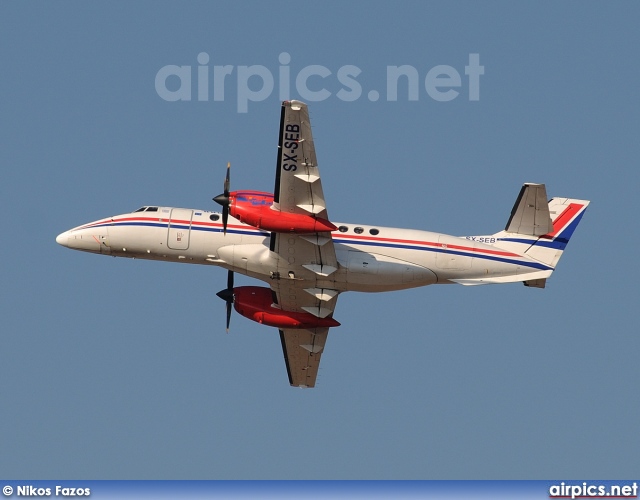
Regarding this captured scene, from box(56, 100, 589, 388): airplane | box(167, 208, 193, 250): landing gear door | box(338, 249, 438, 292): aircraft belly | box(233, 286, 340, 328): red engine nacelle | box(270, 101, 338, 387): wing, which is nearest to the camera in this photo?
box(270, 101, 338, 387): wing

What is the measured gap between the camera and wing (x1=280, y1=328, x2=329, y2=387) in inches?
2127

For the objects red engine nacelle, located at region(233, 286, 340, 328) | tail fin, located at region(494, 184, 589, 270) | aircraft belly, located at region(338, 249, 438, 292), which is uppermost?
tail fin, located at region(494, 184, 589, 270)

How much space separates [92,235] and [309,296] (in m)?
9.01

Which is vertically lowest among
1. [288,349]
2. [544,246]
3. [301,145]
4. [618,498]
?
[618,498]

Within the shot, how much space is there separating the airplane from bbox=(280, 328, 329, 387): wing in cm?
280

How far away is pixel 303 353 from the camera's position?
54.7 meters

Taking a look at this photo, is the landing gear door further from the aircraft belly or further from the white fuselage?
the aircraft belly

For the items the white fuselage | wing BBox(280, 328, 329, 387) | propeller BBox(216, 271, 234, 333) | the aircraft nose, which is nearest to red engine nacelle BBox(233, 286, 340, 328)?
propeller BBox(216, 271, 234, 333)

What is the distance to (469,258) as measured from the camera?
4925 cm

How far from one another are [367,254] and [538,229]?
661 cm

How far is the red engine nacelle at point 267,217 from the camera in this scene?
47375 millimetres

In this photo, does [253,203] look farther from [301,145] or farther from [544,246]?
[544,246]

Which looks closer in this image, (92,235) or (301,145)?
(301,145)

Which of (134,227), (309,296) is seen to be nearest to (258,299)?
(309,296)
